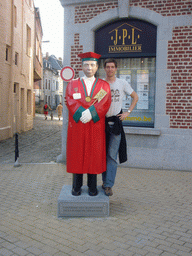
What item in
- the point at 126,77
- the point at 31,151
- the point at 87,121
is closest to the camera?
the point at 87,121

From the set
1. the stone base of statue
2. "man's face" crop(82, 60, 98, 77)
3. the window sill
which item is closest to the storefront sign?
the window sill

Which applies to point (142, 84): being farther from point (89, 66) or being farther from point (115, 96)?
point (89, 66)

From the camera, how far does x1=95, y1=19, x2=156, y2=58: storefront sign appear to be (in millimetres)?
7527

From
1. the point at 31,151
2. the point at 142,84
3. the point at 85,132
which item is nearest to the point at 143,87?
the point at 142,84

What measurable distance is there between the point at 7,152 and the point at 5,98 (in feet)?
13.5

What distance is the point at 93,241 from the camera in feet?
11.0

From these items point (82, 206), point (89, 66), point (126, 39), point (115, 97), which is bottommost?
point (82, 206)

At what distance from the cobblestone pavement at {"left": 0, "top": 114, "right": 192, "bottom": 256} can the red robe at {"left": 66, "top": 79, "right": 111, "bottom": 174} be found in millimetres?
755

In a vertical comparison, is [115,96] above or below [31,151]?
above

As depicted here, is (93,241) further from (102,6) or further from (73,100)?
(102,6)

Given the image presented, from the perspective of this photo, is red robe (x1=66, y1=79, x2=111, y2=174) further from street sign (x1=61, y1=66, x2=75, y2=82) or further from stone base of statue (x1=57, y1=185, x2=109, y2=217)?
street sign (x1=61, y1=66, x2=75, y2=82)

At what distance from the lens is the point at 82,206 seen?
4.04 m

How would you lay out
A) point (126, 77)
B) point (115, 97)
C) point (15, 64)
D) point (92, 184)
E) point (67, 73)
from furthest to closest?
1. point (15, 64)
2. point (126, 77)
3. point (67, 73)
4. point (115, 97)
5. point (92, 184)

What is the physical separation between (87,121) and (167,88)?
3.95 m
